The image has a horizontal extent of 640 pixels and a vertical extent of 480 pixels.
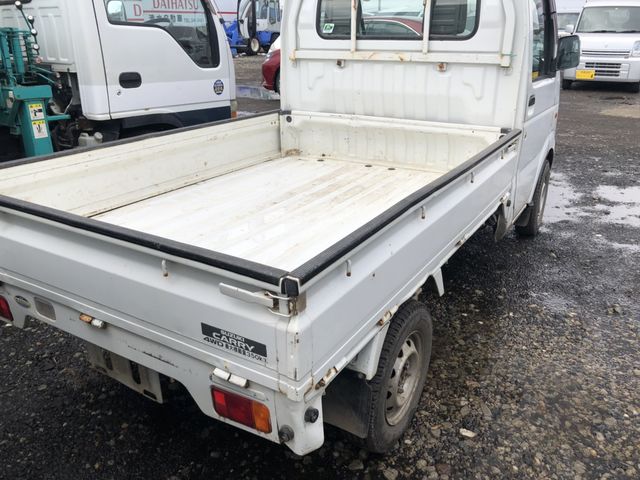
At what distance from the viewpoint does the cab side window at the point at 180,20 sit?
5.11 metres

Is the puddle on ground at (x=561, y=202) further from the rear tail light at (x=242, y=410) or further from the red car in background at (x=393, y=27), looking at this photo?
the rear tail light at (x=242, y=410)

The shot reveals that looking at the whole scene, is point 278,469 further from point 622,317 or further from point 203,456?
point 622,317

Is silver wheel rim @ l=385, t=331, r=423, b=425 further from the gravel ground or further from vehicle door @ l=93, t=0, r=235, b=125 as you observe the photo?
vehicle door @ l=93, t=0, r=235, b=125

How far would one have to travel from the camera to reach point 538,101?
435 cm

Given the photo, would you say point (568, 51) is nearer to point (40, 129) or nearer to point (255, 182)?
point (255, 182)

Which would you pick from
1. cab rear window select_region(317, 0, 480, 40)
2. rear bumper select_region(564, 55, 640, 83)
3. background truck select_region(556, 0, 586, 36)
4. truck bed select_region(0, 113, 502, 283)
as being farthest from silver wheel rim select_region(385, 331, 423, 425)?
background truck select_region(556, 0, 586, 36)

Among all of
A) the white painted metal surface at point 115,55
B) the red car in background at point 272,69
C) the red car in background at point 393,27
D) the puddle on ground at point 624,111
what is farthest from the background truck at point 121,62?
the puddle on ground at point 624,111

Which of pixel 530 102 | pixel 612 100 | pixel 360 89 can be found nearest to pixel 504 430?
pixel 530 102

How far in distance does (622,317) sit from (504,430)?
67.2 inches

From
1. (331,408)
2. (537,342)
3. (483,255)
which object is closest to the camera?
(331,408)

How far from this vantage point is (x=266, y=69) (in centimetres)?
1278

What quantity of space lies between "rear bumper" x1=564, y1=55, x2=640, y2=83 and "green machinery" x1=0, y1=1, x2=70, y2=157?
13231 millimetres

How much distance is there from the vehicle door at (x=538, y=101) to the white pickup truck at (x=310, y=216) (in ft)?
0.10

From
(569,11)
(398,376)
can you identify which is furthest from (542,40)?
(569,11)
